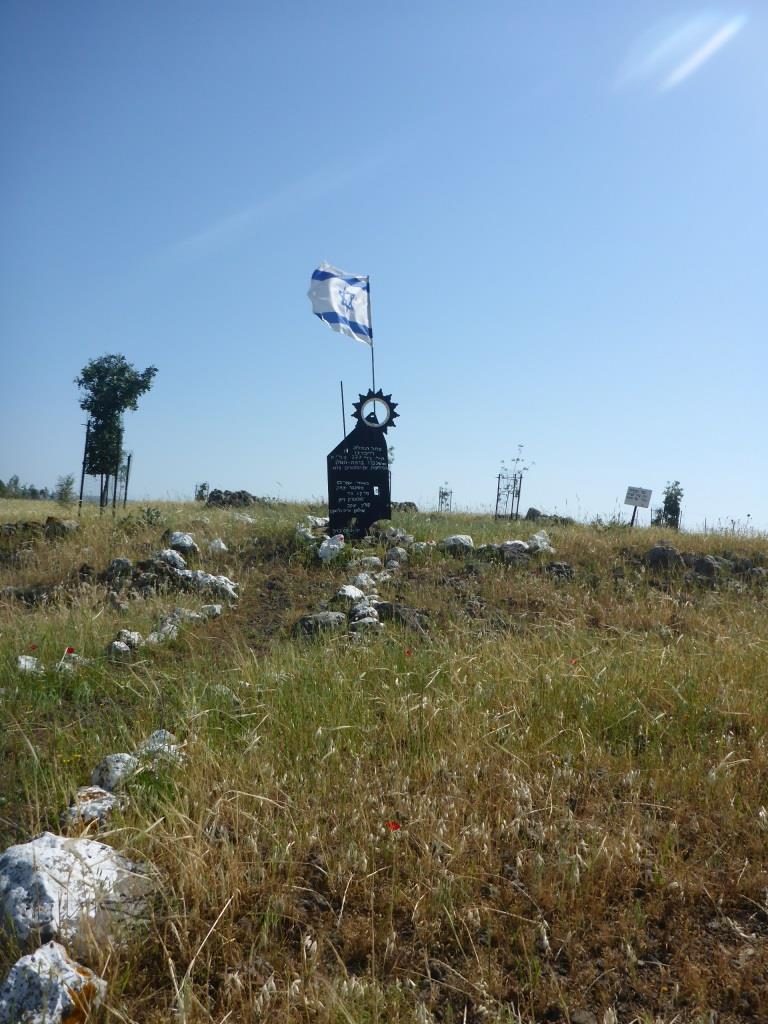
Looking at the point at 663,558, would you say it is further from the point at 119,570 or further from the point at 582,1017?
the point at 582,1017

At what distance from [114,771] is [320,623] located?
3.11 m

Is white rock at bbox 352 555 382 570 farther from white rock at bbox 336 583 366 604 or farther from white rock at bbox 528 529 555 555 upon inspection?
white rock at bbox 528 529 555 555

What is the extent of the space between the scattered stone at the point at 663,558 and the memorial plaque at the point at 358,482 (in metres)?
3.51

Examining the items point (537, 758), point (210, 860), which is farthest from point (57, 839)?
point (537, 758)

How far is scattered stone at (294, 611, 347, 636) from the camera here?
256 inches

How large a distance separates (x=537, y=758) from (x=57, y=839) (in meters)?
2.20

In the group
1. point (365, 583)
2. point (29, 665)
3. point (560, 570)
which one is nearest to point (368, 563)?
point (365, 583)

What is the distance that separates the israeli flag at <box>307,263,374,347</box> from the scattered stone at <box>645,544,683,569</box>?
6.23 meters

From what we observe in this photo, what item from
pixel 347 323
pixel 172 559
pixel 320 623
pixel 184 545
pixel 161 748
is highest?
pixel 347 323

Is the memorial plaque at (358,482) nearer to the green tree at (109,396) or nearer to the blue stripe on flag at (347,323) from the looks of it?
the blue stripe on flag at (347,323)

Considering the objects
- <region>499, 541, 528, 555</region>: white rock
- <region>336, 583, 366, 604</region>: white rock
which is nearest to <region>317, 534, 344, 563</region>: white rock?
<region>336, 583, 366, 604</region>: white rock

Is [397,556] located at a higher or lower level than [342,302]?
lower

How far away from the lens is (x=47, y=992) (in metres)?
2.20

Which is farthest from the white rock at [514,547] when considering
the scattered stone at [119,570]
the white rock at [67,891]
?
the white rock at [67,891]
